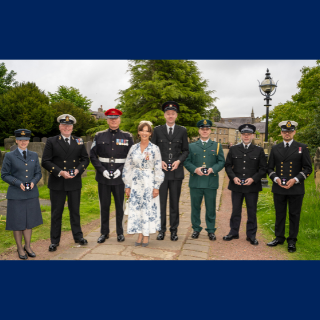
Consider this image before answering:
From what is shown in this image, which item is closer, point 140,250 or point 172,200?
point 140,250

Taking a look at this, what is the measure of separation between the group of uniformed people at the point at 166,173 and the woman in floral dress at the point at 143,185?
0.29 meters

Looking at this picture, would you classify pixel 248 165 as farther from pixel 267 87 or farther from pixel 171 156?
pixel 267 87

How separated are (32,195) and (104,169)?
1272mm

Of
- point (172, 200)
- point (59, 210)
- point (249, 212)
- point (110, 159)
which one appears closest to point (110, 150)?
point (110, 159)

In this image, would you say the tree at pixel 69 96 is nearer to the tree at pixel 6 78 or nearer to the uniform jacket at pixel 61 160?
the tree at pixel 6 78

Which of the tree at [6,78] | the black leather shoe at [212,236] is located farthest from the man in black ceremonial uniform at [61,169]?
the tree at [6,78]

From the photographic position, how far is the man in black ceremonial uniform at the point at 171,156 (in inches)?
213

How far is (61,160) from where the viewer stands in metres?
4.90

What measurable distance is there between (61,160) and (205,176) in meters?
2.69

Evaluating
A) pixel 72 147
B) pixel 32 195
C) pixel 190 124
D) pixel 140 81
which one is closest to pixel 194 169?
pixel 72 147

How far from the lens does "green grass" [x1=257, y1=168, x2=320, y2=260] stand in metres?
4.75

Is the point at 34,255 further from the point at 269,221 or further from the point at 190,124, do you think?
the point at 190,124

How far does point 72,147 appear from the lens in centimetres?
496

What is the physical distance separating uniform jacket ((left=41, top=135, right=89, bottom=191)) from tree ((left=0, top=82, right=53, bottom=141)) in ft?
98.4
